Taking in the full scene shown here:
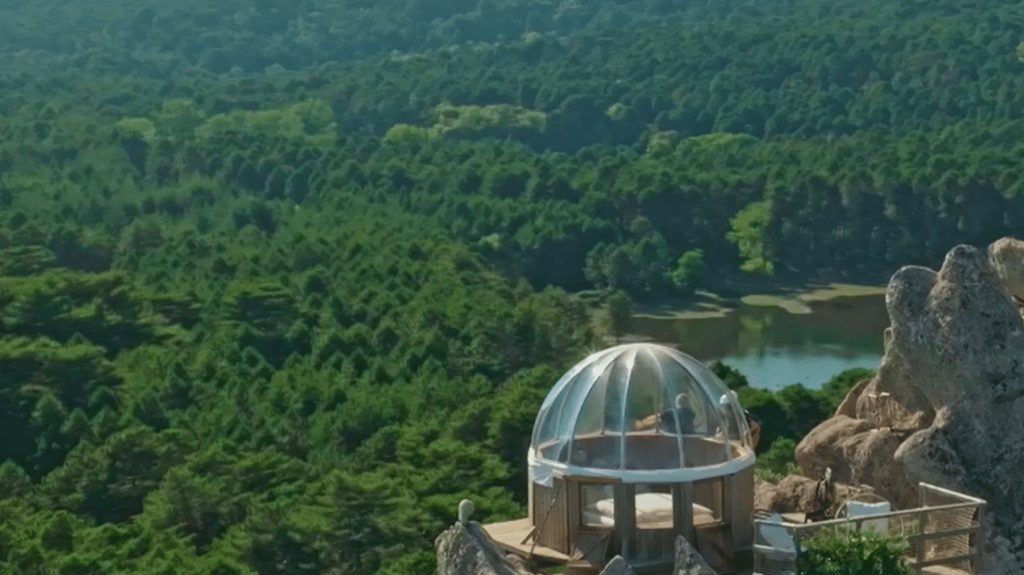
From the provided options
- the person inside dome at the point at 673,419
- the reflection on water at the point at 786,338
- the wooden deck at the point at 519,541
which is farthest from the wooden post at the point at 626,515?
the reflection on water at the point at 786,338

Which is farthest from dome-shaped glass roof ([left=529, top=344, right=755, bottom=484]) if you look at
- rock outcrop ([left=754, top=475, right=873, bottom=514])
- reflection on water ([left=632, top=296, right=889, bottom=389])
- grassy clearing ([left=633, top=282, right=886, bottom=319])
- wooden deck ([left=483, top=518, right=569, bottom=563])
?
grassy clearing ([left=633, top=282, right=886, bottom=319])

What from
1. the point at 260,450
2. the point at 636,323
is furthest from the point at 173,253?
the point at 260,450

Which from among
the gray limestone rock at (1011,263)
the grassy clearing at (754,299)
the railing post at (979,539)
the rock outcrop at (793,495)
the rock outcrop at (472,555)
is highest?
the gray limestone rock at (1011,263)

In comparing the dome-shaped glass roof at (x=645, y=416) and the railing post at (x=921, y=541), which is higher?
the dome-shaped glass roof at (x=645, y=416)

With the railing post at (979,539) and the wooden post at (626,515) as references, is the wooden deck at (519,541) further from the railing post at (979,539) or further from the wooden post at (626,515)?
the railing post at (979,539)

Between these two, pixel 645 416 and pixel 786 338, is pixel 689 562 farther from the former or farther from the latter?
pixel 786 338
